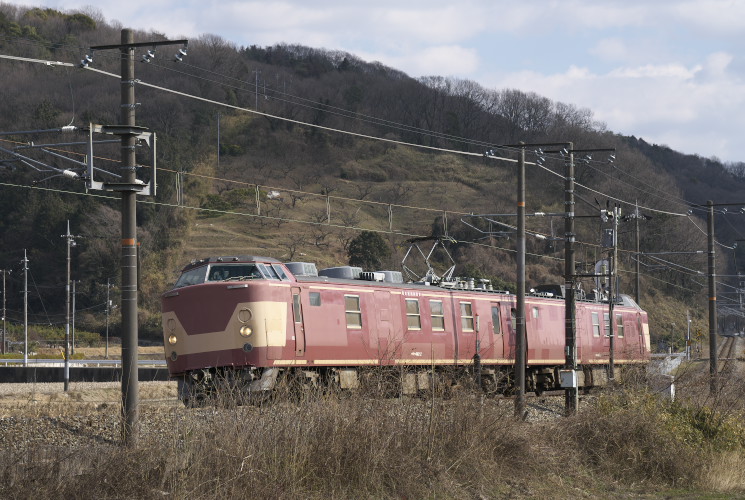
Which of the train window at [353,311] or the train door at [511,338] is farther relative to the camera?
the train door at [511,338]

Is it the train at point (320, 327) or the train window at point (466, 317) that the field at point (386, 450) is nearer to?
the train at point (320, 327)

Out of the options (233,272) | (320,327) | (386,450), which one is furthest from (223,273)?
(386,450)

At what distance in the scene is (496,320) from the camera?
A: 95.9 feet

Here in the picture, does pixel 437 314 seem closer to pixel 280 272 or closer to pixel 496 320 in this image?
pixel 496 320

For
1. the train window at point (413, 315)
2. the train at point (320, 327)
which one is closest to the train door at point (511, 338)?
the train at point (320, 327)

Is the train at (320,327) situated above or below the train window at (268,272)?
below

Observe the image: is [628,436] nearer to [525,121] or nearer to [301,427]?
[301,427]

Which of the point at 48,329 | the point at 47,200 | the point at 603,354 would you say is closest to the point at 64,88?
the point at 47,200

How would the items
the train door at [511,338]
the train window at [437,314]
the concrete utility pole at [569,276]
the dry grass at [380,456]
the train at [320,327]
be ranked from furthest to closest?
the train door at [511,338]
the concrete utility pole at [569,276]
the train window at [437,314]
the train at [320,327]
the dry grass at [380,456]

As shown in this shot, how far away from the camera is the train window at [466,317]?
27.2 metres

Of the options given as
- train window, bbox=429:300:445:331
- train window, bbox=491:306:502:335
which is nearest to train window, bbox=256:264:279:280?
train window, bbox=429:300:445:331

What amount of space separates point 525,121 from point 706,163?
234ft

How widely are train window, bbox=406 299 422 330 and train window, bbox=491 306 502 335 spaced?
4343 millimetres

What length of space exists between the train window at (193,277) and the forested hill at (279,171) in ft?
102
